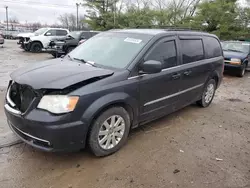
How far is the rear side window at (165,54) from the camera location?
354 cm

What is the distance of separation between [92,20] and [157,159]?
30600mm

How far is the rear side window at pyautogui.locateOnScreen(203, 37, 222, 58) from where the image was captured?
194 inches

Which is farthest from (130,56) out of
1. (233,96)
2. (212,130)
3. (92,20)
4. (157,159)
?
(92,20)

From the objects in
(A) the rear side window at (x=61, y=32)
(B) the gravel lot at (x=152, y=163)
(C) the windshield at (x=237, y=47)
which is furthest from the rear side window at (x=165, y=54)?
(A) the rear side window at (x=61, y=32)

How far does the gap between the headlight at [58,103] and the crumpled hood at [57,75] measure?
0.42 feet

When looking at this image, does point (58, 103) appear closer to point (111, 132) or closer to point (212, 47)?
point (111, 132)

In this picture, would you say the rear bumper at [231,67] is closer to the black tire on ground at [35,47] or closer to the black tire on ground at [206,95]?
the black tire on ground at [206,95]

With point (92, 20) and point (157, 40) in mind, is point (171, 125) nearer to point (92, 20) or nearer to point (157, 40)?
point (157, 40)

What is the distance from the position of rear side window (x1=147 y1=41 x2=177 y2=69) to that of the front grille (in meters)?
1.75

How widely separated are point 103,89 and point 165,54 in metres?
1.46

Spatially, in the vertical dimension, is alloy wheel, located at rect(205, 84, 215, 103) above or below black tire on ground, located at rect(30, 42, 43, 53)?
below

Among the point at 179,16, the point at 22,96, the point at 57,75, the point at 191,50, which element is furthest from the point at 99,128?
the point at 179,16

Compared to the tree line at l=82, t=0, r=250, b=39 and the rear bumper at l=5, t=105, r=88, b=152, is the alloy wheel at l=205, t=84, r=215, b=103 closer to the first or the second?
the rear bumper at l=5, t=105, r=88, b=152

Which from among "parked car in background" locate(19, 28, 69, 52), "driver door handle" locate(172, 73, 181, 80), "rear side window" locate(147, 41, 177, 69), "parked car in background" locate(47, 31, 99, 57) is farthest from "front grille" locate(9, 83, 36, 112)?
"parked car in background" locate(19, 28, 69, 52)
